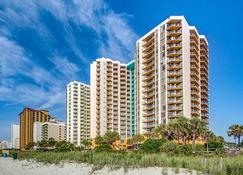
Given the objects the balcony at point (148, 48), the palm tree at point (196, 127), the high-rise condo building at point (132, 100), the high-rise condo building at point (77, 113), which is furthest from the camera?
the high-rise condo building at point (77, 113)

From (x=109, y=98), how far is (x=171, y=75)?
1702 inches

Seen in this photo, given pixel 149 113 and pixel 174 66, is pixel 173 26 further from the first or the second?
pixel 149 113

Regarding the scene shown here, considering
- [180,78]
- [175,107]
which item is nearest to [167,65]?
[180,78]

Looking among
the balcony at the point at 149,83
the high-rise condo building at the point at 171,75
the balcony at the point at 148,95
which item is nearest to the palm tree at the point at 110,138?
the high-rise condo building at the point at 171,75

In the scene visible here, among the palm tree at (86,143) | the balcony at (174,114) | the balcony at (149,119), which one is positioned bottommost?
the palm tree at (86,143)

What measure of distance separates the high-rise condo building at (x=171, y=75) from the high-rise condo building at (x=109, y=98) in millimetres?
26395

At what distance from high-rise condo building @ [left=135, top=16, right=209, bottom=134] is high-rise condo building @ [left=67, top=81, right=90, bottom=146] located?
1996 inches

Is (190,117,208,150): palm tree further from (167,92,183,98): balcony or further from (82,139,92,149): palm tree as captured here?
(82,139,92,149): palm tree

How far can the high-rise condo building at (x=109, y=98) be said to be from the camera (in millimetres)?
128625

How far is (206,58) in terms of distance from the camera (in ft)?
355

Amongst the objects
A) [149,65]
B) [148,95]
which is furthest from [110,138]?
[149,65]

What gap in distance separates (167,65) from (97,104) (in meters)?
44.0

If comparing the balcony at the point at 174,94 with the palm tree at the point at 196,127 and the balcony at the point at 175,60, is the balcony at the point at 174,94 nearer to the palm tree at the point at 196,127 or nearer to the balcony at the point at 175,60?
the balcony at the point at 175,60

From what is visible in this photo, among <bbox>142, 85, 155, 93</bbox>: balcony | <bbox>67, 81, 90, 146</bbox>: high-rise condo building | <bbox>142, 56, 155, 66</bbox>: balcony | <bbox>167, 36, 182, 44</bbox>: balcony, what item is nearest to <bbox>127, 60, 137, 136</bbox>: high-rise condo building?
<bbox>142, 56, 155, 66</bbox>: balcony
